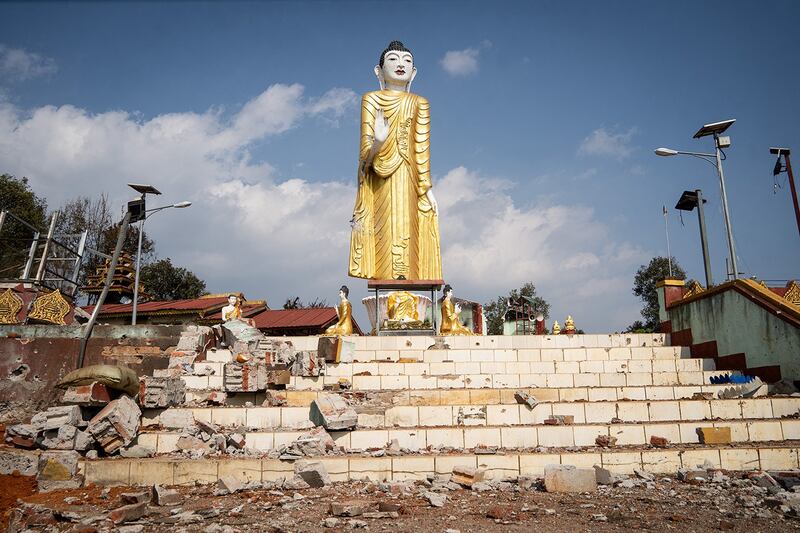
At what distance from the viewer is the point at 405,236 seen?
1606cm

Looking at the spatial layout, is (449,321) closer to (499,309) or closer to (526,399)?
(526,399)

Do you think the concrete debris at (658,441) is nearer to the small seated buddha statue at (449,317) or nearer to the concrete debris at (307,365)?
the concrete debris at (307,365)

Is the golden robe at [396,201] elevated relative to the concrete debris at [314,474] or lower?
elevated

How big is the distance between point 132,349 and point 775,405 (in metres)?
11.2

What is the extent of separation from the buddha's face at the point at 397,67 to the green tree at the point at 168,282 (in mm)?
21947

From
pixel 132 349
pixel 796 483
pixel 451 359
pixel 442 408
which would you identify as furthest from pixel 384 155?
pixel 796 483

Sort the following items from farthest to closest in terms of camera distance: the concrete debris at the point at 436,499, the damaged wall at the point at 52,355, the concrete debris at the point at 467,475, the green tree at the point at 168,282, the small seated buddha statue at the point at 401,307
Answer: the green tree at the point at 168,282
the small seated buddha statue at the point at 401,307
the damaged wall at the point at 52,355
the concrete debris at the point at 467,475
the concrete debris at the point at 436,499

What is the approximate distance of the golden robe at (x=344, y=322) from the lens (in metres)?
13.3

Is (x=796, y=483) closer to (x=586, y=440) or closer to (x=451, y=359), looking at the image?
(x=586, y=440)

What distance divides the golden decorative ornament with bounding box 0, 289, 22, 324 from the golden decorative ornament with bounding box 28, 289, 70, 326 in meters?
0.27

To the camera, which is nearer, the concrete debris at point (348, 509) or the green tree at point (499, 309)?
the concrete debris at point (348, 509)

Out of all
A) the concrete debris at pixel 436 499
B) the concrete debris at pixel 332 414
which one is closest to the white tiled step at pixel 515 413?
the concrete debris at pixel 332 414

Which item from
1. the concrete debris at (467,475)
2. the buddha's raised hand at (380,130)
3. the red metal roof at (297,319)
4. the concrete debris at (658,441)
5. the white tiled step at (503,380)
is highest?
the buddha's raised hand at (380,130)

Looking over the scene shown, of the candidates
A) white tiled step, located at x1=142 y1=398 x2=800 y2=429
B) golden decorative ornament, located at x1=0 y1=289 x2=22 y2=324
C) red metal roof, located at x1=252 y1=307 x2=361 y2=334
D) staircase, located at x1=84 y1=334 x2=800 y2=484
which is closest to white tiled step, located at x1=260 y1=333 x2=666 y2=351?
staircase, located at x1=84 y1=334 x2=800 y2=484
